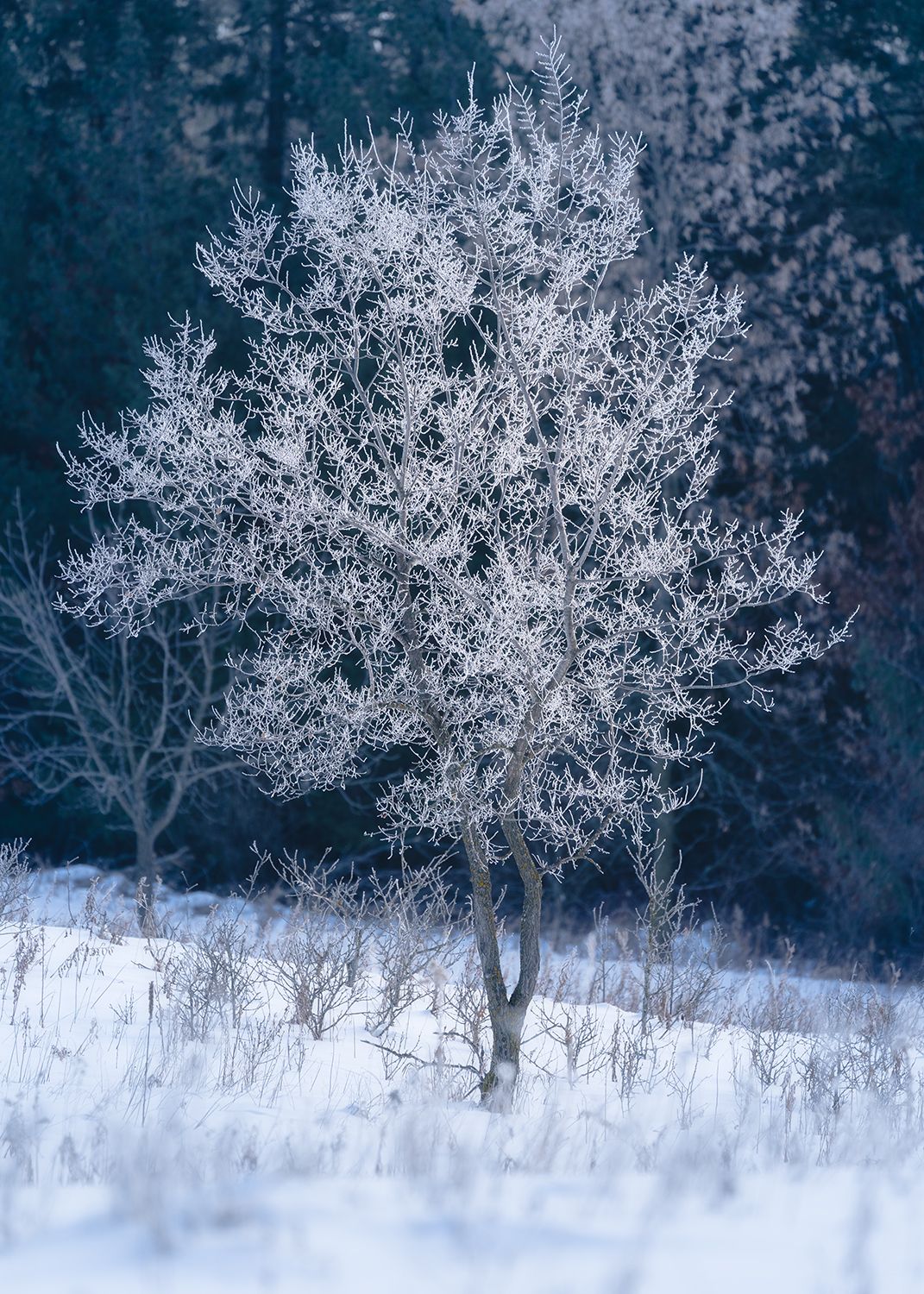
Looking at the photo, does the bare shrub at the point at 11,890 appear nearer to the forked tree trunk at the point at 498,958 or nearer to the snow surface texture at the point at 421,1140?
the snow surface texture at the point at 421,1140

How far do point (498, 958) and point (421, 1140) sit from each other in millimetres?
2095

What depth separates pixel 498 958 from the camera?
22.2ft

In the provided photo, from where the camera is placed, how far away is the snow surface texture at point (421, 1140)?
136 inches

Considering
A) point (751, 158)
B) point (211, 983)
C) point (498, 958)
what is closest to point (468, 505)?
point (498, 958)

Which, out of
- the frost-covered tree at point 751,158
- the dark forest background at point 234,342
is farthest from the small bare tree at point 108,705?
the frost-covered tree at point 751,158

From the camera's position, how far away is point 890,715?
48.5 feet

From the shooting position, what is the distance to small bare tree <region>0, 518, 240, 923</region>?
45.0ft

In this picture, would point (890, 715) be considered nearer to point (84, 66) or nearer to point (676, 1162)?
point (676, 1162)

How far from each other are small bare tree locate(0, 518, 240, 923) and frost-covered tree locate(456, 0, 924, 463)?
6.18 meters

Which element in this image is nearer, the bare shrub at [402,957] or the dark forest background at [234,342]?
the bare shrub at [402,957]

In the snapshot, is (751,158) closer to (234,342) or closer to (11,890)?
(234,342)

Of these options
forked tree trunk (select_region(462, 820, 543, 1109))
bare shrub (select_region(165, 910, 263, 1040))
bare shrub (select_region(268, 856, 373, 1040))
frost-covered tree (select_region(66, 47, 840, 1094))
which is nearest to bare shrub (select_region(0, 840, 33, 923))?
bare shrub (select_region(165, 910, 263, 1040))

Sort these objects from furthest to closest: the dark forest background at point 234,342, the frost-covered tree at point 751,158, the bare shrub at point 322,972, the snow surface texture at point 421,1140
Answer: the dark forest background at point 234,342 → the frost-covered tree at point 751,158 → the bare shrub at point 322,972 → the snow surface texture at point 421,1140

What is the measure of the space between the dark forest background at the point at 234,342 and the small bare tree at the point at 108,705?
0.77 ft
